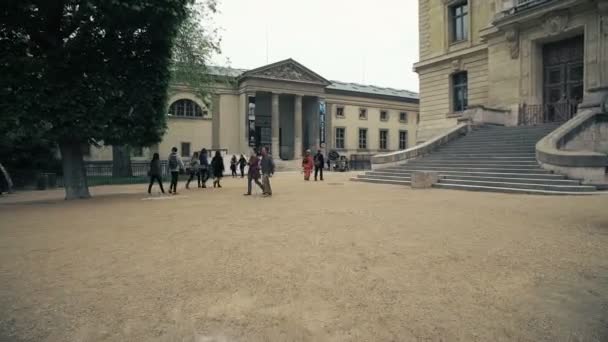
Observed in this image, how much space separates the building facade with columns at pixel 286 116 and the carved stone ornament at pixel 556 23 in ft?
84.4

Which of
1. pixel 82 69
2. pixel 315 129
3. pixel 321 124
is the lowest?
pixel 82 69

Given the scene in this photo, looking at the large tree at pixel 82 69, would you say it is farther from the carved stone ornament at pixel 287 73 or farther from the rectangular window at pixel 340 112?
the rectangular window at pixel 340 112

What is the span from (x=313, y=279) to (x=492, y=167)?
12.1 metres

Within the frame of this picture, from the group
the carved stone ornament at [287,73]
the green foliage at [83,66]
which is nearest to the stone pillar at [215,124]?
the carved stone ornament at [287,73]

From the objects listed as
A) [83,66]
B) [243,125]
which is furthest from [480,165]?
[243,125]

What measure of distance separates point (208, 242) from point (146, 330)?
107 inches

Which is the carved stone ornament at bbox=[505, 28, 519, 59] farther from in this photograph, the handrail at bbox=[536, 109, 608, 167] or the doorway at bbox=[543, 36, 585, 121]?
the handrail at bbox=[536, 109, 608, 167]

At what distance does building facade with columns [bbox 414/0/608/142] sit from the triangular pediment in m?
19.2

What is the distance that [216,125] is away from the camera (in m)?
41.5

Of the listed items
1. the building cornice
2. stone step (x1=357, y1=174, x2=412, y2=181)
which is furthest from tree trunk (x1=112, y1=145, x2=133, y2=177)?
the building cornice

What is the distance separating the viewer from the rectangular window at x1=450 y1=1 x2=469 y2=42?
24.7 meters

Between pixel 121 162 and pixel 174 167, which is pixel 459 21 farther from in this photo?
pixel 121 162

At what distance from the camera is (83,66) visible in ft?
38.3

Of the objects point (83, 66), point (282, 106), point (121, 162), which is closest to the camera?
point (83, 66)
